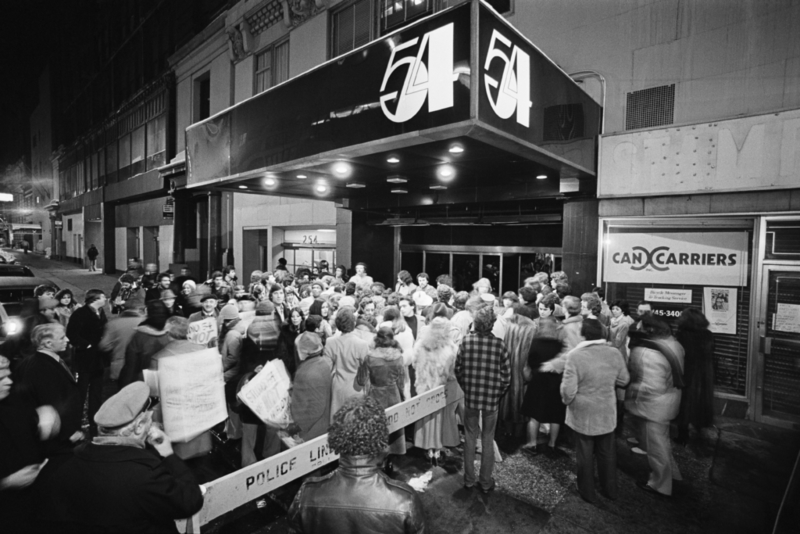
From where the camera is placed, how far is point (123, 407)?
7.17 feet

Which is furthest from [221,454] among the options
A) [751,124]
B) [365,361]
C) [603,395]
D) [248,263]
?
[248,263]

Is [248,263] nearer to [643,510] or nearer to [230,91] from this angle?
[230,91]

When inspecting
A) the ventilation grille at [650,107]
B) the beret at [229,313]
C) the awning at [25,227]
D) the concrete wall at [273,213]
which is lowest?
the beret at [229,313]

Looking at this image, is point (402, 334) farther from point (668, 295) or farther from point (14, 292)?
point (14, 292)

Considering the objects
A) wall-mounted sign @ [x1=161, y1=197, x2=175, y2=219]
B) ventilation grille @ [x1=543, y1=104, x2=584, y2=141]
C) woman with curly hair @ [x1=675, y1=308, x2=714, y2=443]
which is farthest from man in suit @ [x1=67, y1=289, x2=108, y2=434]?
wall-mounted sign @ [x1=161, y1=197, x2=175, y2=219]

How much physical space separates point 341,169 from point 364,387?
489 centimetres

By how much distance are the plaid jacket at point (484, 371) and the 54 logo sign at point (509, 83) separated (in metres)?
2.83

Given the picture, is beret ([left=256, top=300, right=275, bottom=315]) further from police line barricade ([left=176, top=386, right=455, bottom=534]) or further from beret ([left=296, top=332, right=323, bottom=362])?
police line barricade ([left=176, top=386, right=455, bottom=534])

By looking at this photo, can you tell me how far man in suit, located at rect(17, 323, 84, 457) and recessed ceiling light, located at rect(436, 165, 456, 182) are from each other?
631cm

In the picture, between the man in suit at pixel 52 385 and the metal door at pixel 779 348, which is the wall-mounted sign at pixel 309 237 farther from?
the metal door at pixel 779 348

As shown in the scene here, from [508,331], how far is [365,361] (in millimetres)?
2232

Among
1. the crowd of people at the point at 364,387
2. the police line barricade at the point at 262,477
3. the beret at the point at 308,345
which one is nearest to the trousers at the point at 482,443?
the crowd of people at the point at 364,387

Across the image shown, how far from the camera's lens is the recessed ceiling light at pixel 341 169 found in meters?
7.49

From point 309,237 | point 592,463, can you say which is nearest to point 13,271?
point 309,237
